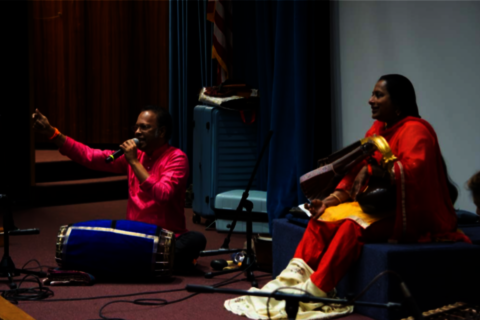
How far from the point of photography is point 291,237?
3.48 meters

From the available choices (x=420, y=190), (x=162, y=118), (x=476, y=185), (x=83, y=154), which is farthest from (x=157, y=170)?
(x=476, y=185)

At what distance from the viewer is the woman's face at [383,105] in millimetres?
3156

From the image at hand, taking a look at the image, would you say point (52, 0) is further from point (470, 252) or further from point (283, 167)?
point (470, 252)

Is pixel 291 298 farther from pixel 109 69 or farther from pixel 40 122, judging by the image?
pixel 109 69

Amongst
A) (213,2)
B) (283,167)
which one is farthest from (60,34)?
(283,167)

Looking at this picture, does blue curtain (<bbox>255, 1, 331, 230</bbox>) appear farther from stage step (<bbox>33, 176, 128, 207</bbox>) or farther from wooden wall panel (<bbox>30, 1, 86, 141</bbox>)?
wooden wall panel (<bbox>30, 1, 86, 141</bbox>)

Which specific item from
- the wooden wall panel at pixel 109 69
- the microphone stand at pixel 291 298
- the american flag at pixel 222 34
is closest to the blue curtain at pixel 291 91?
the american flag at pixel 222 34

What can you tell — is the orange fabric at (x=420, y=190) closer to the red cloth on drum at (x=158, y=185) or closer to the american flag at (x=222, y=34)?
the red cloth on drum at (x=158, y=185)

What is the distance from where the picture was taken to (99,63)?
834 centimetres

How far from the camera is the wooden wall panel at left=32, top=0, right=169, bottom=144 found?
8242 millimetres

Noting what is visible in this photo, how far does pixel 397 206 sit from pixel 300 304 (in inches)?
22.9

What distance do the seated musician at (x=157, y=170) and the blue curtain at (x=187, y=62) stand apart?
2.53m

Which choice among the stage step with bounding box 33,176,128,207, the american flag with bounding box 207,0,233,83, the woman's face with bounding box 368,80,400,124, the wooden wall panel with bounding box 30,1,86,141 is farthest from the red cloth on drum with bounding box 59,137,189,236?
the wooden wall panel with bounding box 30,1,86,141

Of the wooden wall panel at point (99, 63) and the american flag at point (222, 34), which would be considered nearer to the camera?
the american flag at point (222, 34)
